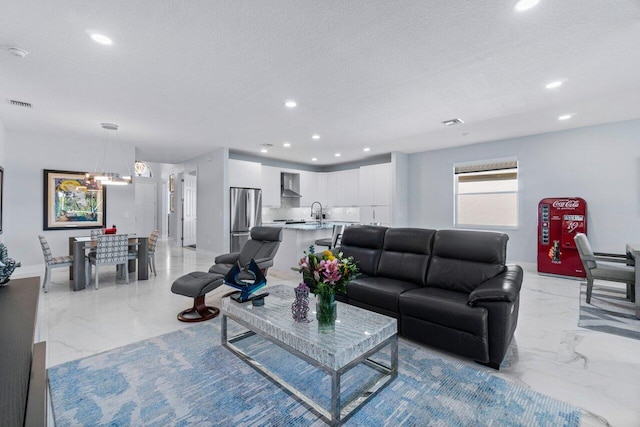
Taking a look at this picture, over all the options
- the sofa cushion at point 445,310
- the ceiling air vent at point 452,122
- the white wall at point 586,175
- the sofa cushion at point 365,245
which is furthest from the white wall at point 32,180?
the white wall at point 586,175

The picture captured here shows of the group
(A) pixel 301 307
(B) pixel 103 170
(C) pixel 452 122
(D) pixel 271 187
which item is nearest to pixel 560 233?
(C) pixel 452 122

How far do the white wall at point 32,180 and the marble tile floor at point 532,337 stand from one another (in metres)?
1.31

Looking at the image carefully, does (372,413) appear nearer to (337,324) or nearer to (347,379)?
(347,379)

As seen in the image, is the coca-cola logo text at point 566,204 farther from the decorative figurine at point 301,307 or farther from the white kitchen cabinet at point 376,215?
the decorative figurine at point 301,307

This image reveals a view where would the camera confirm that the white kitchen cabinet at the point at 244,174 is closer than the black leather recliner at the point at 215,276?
No

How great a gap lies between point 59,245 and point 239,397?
6.05 m

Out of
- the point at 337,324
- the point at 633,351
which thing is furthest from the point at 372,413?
the point at 633,351

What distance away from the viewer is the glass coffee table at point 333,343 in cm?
176

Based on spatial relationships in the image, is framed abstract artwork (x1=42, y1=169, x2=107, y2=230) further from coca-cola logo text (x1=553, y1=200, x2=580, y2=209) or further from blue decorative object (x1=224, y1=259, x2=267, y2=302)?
coca-cola logo text (x1=553, y1=200, x2=580, y2=209)

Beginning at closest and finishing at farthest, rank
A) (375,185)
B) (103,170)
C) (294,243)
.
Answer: (294,243), (103,170), (375,185)

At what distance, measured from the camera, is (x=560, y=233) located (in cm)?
527

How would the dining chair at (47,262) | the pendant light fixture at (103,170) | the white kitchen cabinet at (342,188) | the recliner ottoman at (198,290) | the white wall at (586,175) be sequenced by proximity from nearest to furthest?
the recliner ottoman at (198,290), the dining chair at (47,262), the pendant light fixture at (103,170), the white wall at (586,175), the white kitchen cabinet at (342,188)

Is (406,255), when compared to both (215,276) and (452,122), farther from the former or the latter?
(452,122)

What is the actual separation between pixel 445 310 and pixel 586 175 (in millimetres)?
4902
